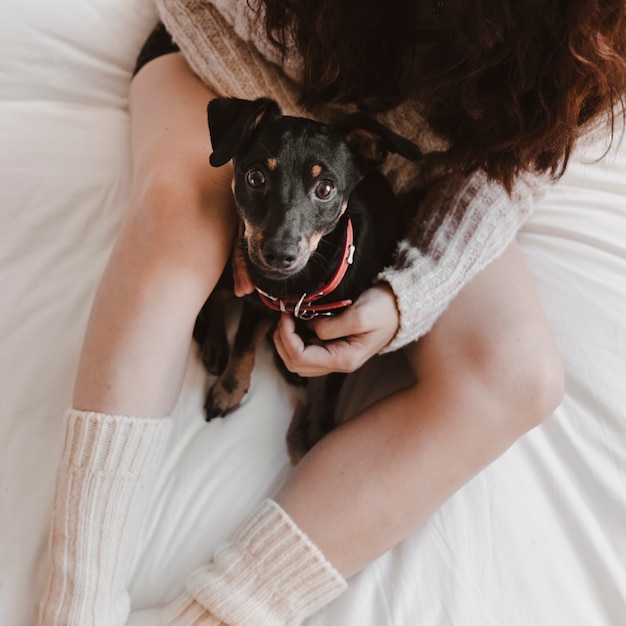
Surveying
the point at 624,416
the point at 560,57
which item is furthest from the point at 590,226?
the point at 560,57

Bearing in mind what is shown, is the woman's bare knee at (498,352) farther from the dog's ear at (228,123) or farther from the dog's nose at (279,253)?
the dog's ear at (228,123)

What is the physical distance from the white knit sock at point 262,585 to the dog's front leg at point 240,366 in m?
0.24

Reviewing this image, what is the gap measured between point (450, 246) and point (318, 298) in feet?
0.76

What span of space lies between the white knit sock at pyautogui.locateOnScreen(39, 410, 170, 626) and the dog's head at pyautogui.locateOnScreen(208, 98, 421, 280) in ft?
1.04

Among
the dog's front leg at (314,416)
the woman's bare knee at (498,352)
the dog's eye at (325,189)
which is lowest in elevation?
the dog's front leg at (314,416)

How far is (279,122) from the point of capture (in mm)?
927

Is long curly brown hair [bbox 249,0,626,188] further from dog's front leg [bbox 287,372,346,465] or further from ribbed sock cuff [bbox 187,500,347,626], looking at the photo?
ribbed sock cuff [bbox 187,500,347,626]

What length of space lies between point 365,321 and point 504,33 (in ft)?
1.42

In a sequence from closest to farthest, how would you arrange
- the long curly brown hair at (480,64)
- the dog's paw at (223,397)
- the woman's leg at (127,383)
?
the long curly brown hair at (480,64)
the woman's leg at (127,383)
the dog's paw at (223,397)

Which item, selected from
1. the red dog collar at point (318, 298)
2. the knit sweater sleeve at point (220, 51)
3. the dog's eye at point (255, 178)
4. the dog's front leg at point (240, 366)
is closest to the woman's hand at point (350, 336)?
the red dog collar at point (318, 298)

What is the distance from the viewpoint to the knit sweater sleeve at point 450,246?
98 cm

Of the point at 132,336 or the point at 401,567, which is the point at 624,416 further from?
the point at 132,336

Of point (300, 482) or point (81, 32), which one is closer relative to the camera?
point (300, 482)

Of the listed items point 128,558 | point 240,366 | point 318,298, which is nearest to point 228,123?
point 318,298
